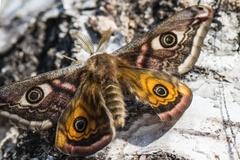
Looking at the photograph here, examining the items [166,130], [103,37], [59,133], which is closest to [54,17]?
[103,37]

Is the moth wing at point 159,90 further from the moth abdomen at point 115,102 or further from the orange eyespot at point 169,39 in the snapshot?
the orange eyespot at point 169,39

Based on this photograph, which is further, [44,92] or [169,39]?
[169,39]

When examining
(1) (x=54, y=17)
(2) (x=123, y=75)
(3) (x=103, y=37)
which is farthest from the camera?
(1) (x=54, y=17)

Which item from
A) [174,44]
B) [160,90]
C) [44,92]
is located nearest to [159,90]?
[160,90]

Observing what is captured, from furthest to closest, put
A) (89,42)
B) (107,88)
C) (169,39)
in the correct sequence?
(89,42)
(169,39)
(107,88)

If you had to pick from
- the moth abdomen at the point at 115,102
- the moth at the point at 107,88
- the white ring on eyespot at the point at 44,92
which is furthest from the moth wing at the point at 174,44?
the white ring on eyespot at the point at 44,92

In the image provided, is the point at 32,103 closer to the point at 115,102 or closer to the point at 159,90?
the point at 115,102

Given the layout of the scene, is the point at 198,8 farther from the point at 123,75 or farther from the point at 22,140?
the point at 22,140
